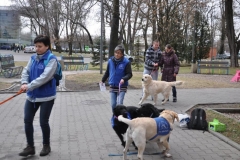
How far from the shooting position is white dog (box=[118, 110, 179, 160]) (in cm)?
418

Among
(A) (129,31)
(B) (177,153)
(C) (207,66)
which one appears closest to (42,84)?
(B) (177,153)

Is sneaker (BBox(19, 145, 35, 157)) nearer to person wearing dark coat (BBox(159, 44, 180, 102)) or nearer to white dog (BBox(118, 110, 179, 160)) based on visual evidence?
white dog (BBox(118, 110, 179, 160))

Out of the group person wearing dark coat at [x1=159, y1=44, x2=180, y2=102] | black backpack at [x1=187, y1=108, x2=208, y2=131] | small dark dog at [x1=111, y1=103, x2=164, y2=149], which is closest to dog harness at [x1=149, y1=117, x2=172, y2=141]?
small dark dog at [x1=111, y1=103, x2=164, y2=149]

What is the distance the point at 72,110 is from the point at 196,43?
2475 centimetres

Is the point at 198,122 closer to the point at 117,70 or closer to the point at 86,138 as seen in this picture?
the point at 117,70

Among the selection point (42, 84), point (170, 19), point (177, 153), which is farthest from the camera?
point (170, 19)

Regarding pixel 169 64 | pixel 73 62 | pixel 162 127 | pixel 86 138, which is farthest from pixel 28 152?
pixel 73 62

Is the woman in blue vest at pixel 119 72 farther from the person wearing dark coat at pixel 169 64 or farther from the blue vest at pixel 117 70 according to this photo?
the person wearing dark coat at pixel 169 64

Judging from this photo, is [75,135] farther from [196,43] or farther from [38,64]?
[196,43]

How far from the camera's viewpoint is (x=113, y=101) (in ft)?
19.6

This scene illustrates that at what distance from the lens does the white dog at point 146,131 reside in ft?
13.7

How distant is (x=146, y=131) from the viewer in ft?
13.9

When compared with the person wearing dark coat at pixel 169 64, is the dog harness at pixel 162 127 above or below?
below

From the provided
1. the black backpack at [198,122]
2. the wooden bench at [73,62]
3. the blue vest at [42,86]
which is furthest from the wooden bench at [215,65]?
the blue vest at [42,86]
